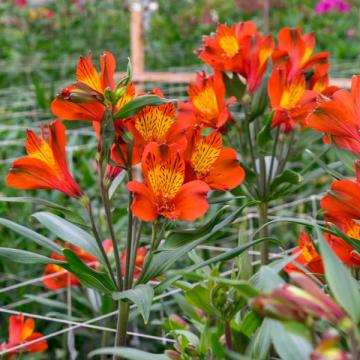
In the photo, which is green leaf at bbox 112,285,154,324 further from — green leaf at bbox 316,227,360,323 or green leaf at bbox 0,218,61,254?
green leaf at bbox 316,227,360,323

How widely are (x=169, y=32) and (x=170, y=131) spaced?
413 centimetres

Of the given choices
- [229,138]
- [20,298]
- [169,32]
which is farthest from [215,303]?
[169,32]

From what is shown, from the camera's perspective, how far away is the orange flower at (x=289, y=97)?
3.40ft

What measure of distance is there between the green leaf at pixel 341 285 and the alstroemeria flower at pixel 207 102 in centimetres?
50

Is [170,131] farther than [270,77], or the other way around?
[270,77]

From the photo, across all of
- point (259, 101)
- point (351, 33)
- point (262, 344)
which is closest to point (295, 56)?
point (259, 101)

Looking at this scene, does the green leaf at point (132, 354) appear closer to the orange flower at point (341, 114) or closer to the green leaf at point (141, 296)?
the green leaf at point (141, 296)

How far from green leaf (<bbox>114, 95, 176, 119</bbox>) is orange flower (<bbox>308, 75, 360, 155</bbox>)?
15 cm

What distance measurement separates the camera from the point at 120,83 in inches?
30.2

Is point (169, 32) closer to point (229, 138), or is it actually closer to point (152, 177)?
point (229, 138)

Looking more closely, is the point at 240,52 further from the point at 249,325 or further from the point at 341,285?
the point at 341,285

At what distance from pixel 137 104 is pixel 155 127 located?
0.07 meters

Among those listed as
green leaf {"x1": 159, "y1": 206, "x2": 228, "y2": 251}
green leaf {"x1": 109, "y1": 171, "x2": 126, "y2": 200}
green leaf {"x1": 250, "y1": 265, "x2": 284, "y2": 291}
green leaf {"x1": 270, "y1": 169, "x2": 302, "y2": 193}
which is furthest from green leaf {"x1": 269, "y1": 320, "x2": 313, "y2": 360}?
green leaf {"x1": 270, "y1": 169, "x2": 302, "y2": 193}

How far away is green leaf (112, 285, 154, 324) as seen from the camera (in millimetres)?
723
